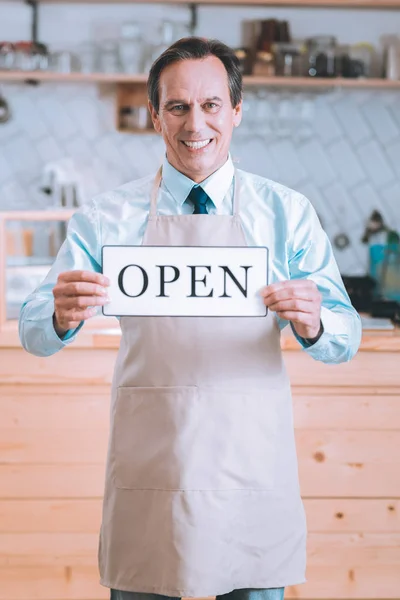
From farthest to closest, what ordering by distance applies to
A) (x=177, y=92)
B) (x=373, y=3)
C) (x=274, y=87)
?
(x=274, y=87) < (x=373, y=3) < (x=177, y=92)

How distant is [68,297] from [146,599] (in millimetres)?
685

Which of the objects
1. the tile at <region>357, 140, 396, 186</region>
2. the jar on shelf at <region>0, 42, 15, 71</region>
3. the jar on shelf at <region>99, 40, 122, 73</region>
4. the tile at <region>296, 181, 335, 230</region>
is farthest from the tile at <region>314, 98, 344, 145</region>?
the jar on shelf at <region>0, 42, 15, 71</region>

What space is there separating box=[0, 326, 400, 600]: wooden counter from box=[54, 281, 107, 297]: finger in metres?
1.00

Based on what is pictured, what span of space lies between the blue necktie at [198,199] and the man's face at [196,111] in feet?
0.17

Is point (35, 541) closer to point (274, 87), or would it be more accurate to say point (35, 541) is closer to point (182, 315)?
point (182, 315)

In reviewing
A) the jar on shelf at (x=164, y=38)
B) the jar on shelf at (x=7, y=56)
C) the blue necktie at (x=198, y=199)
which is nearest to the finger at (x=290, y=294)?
the blue necktie at (x=198, y=199)

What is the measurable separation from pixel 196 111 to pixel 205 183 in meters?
0.16

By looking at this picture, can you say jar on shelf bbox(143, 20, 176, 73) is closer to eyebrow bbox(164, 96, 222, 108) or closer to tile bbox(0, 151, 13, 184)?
tile bbox(0, 151, 13, 184)

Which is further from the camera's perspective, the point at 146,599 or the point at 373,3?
the point at 373,3

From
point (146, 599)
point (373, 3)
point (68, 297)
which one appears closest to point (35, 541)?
point (146, 599)

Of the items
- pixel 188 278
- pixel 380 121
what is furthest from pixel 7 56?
pixel 188 278

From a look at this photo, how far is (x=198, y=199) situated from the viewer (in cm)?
172

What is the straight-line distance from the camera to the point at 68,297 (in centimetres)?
147

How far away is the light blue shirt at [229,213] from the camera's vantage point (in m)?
1.71
